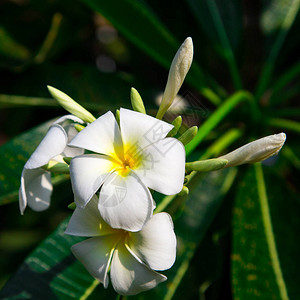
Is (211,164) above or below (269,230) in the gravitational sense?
above

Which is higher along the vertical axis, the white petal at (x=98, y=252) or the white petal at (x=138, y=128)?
the white petal at (x=138, y=128)

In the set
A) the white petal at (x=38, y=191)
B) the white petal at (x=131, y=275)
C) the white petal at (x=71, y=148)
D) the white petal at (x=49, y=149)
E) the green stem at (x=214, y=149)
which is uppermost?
the white petal at (x=49, y=149)

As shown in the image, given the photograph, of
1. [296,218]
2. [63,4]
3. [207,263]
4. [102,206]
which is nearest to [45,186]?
[102,206]

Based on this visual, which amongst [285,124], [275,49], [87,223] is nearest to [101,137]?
[87,223]

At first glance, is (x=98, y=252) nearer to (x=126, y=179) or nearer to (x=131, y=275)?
(x=131, y=275)

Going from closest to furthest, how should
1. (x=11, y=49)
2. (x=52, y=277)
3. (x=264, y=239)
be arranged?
(x=52, y=277) < (x=264, y=239) < (x=11, y=49)

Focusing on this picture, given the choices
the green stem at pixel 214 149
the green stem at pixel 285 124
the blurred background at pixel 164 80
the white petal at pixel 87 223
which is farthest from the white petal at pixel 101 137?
the green stem at pixel 285 124

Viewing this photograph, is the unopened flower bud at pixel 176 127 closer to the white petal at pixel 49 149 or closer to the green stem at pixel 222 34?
the white petal at pixel 49 149

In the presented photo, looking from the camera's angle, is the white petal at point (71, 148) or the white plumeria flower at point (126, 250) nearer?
the white plumeria flower at point (126, 250)

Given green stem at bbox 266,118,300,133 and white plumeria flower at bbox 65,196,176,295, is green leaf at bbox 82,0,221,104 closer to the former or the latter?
green stem at bbox 266,118,300,133
